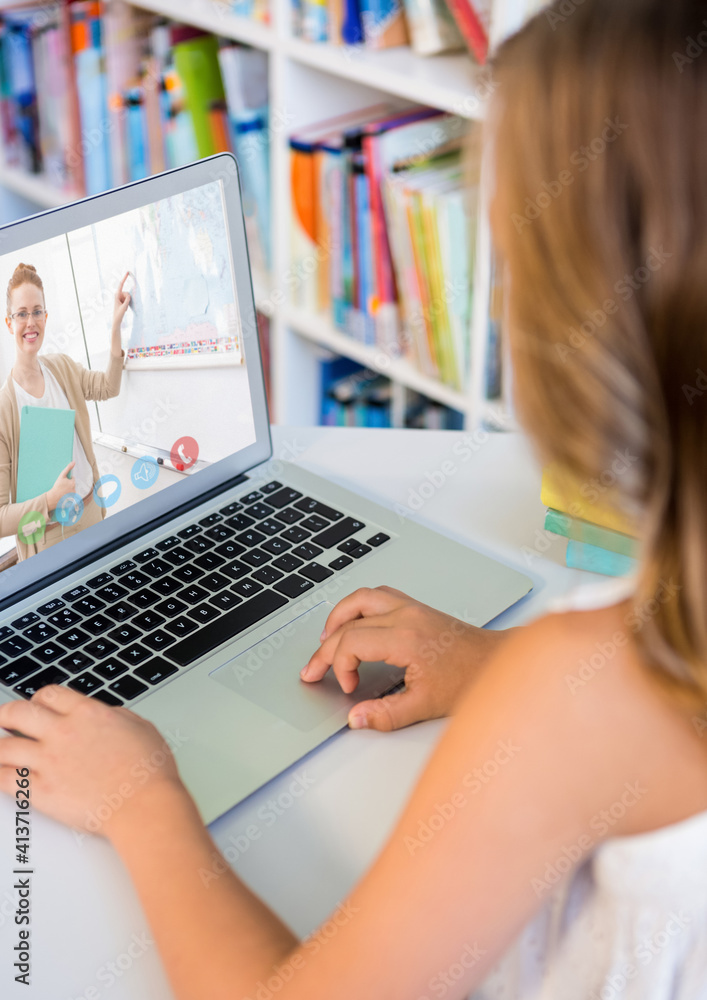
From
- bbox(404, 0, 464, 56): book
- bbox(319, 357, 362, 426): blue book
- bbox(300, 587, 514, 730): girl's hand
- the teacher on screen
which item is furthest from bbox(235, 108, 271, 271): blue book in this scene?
bbox(300, 587, 514, 730): girl's hand

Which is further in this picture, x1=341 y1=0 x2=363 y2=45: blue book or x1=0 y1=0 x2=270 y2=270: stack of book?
x1=0 y1=0 x2=270 y2=270: stack of book

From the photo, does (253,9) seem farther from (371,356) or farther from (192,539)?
(192,539)

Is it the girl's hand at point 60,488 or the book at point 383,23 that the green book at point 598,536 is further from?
the book at point 383,23

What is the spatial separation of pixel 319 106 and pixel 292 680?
1258mm

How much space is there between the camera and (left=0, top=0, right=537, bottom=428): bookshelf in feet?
4.58

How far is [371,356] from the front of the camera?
169 centimetres

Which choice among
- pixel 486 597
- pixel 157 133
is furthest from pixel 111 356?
pixel 157 133

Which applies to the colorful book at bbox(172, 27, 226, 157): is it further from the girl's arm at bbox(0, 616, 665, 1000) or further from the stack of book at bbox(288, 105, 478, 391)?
the girl's arm at bbox(0, 616, 665, 1000)

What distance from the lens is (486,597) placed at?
31.1 inches

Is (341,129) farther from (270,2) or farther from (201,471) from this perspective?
(201,471)

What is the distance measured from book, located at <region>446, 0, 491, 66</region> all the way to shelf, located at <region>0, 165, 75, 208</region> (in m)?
1.10

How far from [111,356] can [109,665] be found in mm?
247

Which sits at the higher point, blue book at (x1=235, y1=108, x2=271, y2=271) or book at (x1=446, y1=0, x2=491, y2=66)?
book at (x1=446, y1=0, x2=491, y2=66)

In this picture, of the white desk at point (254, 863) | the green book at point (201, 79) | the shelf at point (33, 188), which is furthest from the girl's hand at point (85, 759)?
the shelf at point (33, 188)
